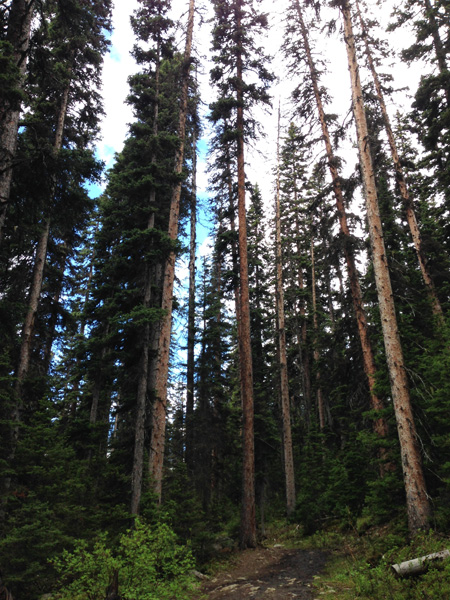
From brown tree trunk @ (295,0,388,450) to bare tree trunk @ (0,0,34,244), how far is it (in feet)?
35.1

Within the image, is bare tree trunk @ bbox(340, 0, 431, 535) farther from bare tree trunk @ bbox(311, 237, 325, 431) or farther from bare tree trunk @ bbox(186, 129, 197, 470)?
bare tree trunk @ bbox(311, 237, 325, 431)

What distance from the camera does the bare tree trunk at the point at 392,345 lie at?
7125 millimetres

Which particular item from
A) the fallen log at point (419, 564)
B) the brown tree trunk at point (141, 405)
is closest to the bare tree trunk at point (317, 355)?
the brown tree trunk at point (141, 405)

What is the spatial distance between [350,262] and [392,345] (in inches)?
217

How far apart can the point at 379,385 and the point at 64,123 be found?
16.4 m

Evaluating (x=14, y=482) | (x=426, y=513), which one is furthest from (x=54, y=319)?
(x=426, y=513)

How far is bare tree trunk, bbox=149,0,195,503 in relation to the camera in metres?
11.6

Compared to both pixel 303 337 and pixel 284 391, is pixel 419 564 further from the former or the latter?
pixel 303 337

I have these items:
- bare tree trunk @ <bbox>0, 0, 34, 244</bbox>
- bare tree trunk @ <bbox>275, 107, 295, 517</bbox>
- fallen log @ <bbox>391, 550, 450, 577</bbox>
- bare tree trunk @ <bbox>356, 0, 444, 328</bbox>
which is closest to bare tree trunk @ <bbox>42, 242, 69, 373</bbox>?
bare tree trunk @ <bbox>0, 0, 34, 244</bbox>

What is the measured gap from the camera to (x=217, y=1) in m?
17.0

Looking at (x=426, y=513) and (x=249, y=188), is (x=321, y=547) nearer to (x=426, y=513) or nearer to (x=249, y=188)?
(x=426, y=513)

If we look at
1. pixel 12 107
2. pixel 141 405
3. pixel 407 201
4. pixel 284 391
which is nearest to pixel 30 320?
pixel 141 405

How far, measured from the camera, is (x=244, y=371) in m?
A: 13.2

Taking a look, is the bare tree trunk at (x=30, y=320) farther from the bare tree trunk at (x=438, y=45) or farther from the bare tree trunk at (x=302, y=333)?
the bare tree trunk at (x=438, y=45)
